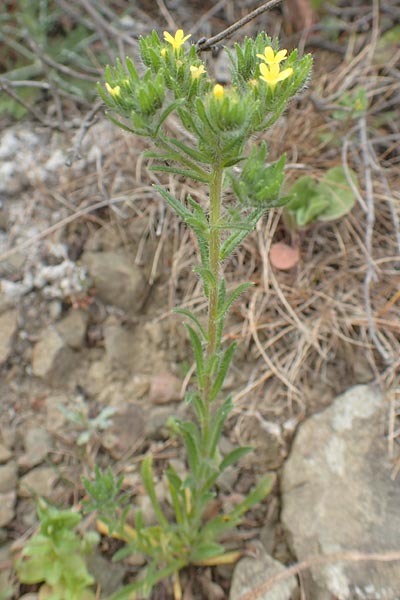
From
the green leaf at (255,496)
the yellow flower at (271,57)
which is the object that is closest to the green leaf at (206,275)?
the yellow flower at (271,57)

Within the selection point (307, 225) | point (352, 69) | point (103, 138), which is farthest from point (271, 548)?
point (352, 69)

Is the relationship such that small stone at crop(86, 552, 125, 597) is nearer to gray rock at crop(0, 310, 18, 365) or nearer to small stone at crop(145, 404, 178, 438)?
small stone at crop(145, 404, 178, 438)

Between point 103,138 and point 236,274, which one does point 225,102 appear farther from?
point 103,138

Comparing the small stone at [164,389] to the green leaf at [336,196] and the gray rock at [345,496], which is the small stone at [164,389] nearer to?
the gray rock at [345,496]

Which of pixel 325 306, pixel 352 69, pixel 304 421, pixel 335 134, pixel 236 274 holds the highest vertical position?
pixel 352 69

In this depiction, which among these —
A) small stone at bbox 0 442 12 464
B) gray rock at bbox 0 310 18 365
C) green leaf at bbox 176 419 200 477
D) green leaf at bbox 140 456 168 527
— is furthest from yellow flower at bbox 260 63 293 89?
small stone at bbox 0 442 12 464

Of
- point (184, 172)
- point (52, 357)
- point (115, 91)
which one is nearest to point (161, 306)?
point (52, 357)

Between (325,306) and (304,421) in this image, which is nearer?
(304,421)
